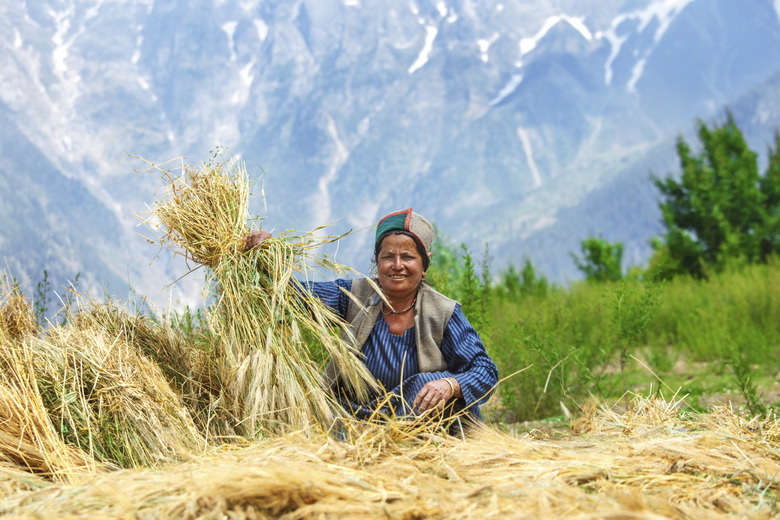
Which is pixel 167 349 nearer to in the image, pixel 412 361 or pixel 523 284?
pixel 412 361

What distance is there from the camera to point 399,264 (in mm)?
3170

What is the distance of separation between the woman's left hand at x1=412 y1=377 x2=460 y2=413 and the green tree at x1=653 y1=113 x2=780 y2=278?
17.1 meters

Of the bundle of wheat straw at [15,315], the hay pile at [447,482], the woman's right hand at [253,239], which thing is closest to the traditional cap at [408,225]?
the woman's right hand at [253,239]

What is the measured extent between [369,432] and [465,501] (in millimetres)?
645

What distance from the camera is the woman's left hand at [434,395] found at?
2.84 m

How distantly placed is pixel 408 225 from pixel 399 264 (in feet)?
0.62

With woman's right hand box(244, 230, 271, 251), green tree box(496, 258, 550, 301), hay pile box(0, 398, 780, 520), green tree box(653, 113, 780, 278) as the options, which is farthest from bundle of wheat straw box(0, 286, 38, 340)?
green tree box(653, 113, 780, 278)

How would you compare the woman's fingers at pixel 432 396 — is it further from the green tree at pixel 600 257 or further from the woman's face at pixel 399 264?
the green tree at pixel 600 257

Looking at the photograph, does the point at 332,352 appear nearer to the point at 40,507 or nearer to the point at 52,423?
the point at 52,423

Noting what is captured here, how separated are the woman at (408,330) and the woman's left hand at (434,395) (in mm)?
137

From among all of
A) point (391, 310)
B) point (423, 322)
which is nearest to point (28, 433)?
point (391, 310)

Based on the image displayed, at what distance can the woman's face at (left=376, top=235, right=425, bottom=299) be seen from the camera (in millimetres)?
3189

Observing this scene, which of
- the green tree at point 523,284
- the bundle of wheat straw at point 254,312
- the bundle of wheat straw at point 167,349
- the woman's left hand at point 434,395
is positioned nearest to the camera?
the woman's left hand at point 434,395

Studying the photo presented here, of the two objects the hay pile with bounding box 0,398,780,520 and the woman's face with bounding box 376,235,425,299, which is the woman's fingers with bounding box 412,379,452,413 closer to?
the hay pile with bounding box 0,398,780,520
